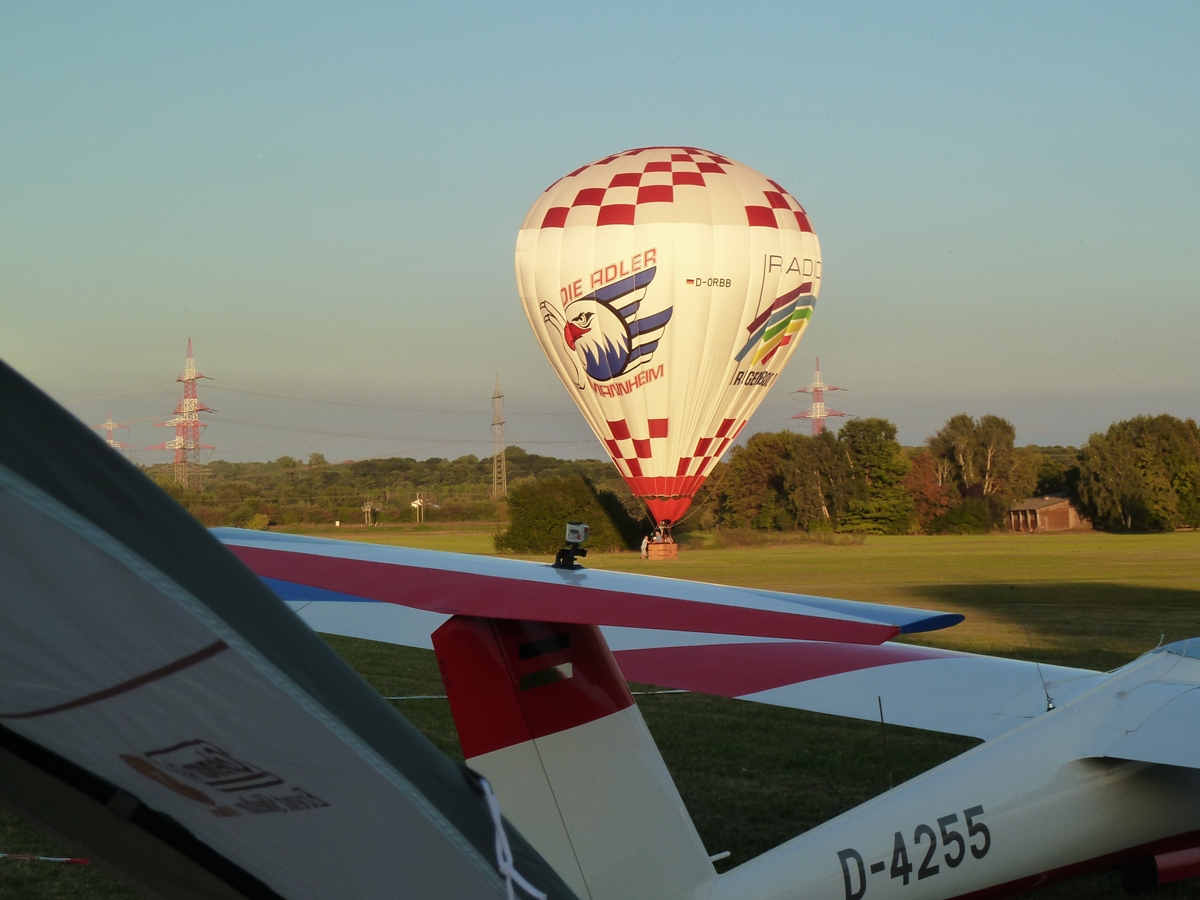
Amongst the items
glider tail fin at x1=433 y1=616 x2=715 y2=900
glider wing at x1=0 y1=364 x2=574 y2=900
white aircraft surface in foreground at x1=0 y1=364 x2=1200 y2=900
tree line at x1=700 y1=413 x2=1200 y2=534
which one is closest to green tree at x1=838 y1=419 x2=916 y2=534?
tree line at x1=700 y1=413 x2=1200 y2=534

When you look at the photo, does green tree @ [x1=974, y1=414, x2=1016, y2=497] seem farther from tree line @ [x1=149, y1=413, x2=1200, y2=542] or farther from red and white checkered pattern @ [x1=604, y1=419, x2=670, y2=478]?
red and white checkered pattern @ [x1=604, y1=419, x2=670, y2=478]

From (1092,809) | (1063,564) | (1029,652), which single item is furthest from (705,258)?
(1092,809)

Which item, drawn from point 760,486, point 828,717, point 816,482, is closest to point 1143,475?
point 816,482

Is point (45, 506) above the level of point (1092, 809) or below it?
above

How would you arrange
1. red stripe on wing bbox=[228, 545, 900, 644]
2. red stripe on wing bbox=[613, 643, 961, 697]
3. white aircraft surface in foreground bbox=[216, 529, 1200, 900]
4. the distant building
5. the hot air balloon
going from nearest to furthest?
Result: 1. red stripe on wing bbox=[228, 545, 900, 644]
2. white aircraft surface in foreground bbox=[216, 529, 1200, 900]
3. red stripe on wing bbox=[613, 643, 961, 697]
4. the hot air balloon
5. the distant building

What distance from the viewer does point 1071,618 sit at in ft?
56.0

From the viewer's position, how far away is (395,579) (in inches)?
96.4

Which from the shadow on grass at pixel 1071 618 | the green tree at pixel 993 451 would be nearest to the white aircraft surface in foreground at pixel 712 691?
the shadow on grass at pixel 1071 618

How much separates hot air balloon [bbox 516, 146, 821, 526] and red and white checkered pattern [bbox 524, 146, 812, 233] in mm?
37

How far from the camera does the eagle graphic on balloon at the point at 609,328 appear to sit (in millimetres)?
28406

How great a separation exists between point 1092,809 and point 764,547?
41.2 metres

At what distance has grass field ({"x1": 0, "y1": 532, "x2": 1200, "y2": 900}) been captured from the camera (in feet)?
20.0

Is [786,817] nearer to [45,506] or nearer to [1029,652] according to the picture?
[45,506]

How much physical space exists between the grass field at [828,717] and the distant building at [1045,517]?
22.2 metres
